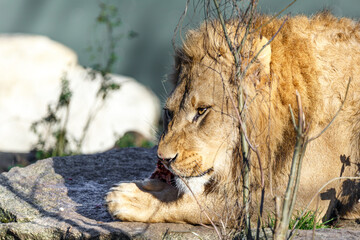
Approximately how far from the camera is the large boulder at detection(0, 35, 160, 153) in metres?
9.98

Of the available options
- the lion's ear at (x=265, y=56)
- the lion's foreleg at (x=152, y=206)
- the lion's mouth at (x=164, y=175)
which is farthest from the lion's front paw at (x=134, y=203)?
the lion's ear at (x=265, y=56)

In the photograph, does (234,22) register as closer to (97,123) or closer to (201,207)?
(201,207)

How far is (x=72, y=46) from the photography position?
37.4 feet

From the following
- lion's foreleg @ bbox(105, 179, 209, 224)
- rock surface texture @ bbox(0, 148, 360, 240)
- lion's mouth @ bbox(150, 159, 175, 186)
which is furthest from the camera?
lion's mouth @ bbox(150, 159, 175, 186)

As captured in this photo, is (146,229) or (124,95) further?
(124,95)

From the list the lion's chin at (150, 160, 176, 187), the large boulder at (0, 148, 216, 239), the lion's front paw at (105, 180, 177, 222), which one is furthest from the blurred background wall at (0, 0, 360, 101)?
the lion's front paw at (105, 180, 177, 222)

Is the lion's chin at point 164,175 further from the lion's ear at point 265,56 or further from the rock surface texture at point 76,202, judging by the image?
the lion's ear at point 265,56

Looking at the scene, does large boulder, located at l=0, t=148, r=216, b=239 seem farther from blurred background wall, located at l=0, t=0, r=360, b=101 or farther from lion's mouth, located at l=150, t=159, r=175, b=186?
blurred background wall, located at l=0, t=0, r=360, b=101

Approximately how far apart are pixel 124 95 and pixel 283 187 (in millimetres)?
7827

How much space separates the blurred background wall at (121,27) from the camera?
31.6ft

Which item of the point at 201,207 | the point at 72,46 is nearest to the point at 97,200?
the point at 201,207

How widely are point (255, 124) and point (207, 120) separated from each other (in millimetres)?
298

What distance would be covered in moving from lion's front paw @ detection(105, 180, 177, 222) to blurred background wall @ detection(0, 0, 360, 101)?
4614 mm

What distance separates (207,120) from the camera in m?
3.41
